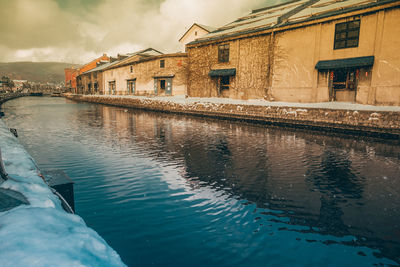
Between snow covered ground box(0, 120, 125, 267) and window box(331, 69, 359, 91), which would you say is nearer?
snow covered ground box(0, 120, 125, 267)

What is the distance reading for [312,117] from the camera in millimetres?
13141

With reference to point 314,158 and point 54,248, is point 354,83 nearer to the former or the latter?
point 314,158

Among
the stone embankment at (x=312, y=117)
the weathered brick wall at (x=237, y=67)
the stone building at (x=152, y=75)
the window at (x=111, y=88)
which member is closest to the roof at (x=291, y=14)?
the weathered brick wall at (x=237, y=67)

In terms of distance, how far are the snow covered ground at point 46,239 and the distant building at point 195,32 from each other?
127 feet

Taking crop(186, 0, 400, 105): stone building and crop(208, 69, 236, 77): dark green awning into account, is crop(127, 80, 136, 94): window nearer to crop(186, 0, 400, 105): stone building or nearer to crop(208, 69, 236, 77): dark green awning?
crop(186, 0, 400, 105): stone building

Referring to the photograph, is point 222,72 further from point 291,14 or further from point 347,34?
point 347,34

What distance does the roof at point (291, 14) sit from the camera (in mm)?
16062

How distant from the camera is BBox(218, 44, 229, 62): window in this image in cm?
2343

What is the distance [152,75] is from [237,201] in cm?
3114

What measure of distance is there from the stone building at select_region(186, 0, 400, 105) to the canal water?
9.01 metres

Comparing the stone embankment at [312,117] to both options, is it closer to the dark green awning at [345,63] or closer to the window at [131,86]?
the dark green awning at [345,63]

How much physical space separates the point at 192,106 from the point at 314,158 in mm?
13808

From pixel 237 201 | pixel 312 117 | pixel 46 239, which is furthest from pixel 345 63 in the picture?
pixel 46 239

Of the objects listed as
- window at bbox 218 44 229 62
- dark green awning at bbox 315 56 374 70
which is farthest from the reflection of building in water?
window at bbox 218 44 229 62
